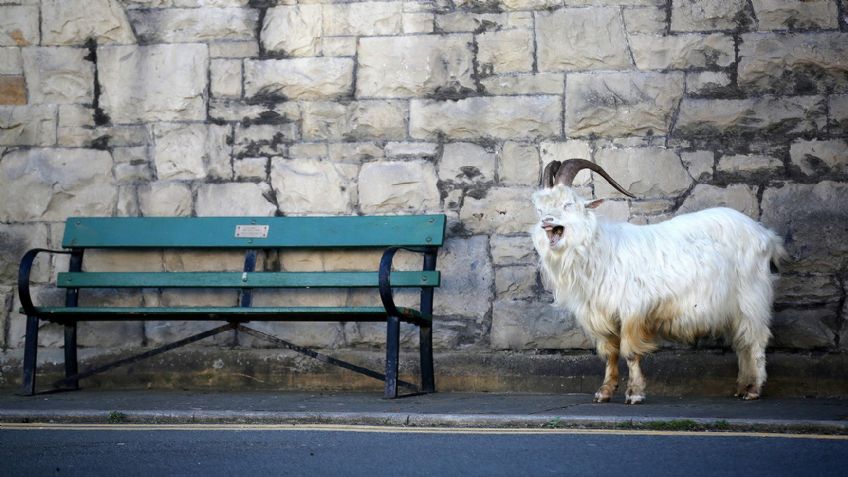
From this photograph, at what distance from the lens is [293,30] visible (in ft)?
30.7

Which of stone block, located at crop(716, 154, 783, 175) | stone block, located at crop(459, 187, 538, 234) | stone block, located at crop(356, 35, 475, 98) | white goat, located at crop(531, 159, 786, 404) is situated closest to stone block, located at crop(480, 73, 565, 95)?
stone block, located at crop(356, 35, 475, 98)

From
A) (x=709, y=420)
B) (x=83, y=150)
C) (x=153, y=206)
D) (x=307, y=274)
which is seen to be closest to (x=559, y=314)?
(x=307, y=274)

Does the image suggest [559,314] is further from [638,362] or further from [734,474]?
[734,474]

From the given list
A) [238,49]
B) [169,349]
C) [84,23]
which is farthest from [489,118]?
[84,23]

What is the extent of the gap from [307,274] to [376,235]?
1.88ft

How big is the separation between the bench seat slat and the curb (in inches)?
44.1

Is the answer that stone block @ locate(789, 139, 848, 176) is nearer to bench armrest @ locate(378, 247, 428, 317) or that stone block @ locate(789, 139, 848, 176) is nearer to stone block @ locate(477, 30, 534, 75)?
stone block @ locate(477, 30, 534, 75)

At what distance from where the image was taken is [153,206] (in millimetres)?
9500

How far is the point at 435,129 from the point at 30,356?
3.27 metres

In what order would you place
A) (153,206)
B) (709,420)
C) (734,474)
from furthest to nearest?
(153,206) < (709,420) < (734,474)

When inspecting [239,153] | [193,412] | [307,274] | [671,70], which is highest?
[671,70]

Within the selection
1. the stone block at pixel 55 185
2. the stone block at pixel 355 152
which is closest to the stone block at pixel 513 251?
the stone block at pixel 355 152

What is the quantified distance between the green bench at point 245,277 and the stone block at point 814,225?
2.39 m

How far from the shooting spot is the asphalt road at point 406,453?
554cm
